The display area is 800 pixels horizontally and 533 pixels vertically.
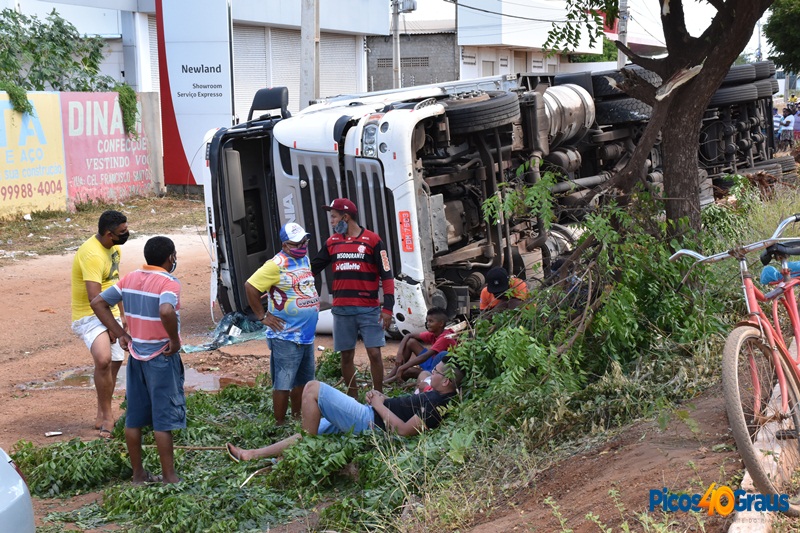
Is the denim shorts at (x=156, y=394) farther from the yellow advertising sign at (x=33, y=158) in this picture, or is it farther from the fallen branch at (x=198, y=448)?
the yellow advertising sign at (x=33, y=158)

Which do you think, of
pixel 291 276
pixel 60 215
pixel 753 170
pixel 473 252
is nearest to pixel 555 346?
pixel 291 276

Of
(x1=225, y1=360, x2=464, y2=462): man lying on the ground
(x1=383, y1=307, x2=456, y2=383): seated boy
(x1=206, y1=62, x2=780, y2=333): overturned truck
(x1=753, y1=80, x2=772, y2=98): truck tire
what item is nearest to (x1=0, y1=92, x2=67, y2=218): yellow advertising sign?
(x1=206, y1=62, x2=780, y2=333): overturned truck

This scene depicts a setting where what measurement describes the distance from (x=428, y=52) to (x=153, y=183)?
22.9 meters

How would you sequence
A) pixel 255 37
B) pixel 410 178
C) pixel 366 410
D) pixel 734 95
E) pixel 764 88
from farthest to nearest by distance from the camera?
1. pixel 255 37
2. pixel 764 88
3. pixel 734 95
4. pixel 410 178
5. pixel 366 410

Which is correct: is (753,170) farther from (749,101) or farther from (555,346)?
(555,346)

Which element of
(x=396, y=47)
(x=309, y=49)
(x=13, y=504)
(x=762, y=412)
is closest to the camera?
(x=13, y=504)

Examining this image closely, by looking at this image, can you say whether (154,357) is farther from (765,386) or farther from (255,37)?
(255,37)

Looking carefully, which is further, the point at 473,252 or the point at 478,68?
the point at 478,68

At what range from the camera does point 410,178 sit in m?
8.33

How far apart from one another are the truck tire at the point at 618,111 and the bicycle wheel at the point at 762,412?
27.5 feet

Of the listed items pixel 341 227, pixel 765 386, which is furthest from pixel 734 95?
pixel 765 386

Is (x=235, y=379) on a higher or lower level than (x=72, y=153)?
lower

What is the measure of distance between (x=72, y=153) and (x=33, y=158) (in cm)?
117

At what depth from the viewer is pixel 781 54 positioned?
2891cm
